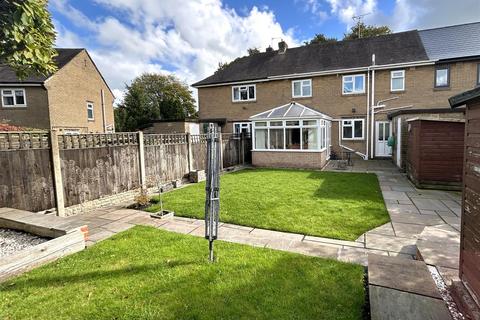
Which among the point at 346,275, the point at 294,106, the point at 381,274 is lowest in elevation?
the point at 346,275

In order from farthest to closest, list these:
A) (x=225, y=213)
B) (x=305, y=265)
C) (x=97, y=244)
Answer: (x=225, y=213) → (x=97, y=244) → (x=305, y=265)

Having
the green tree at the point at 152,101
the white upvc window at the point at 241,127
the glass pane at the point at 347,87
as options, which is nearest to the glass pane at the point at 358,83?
the glass pane at the point at 347,87

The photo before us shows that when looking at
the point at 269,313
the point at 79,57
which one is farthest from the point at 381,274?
the point at 79,57

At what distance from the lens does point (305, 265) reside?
11.1 feet

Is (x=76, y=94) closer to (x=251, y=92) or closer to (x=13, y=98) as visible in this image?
(x=13, y=98)

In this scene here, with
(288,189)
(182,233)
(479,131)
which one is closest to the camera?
(479,131)

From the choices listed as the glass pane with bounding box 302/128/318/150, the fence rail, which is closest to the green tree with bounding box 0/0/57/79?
the fence rail

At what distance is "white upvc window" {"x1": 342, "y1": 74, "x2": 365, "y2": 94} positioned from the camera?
15.9m

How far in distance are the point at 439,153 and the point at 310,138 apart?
5.63 meters

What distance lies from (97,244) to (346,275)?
382 centimetres

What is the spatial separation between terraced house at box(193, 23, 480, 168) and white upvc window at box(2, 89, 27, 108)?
1222 cm

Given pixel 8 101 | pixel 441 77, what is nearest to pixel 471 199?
pixel 441 77

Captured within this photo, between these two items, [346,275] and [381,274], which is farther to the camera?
[346,275]

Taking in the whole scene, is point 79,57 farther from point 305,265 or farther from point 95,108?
point 305,265
